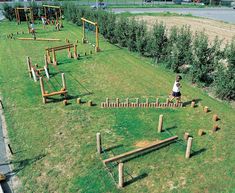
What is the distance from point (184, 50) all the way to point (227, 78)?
3.99 metres

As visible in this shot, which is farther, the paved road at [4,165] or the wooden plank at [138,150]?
the wooden plank at [138,150]

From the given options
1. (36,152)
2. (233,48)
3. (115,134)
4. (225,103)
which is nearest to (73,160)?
(36,152)

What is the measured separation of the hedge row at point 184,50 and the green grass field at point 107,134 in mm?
988

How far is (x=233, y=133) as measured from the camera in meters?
10.5

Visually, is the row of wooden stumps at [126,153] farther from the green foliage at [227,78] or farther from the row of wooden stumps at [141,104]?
the green foliage at [227,78]

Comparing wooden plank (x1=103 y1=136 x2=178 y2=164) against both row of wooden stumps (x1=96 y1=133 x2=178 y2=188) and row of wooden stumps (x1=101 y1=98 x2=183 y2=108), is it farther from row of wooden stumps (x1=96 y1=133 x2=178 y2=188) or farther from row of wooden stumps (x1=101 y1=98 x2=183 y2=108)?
row of wooden stumps (x1=101 y1=98 x2=183 y2=108)

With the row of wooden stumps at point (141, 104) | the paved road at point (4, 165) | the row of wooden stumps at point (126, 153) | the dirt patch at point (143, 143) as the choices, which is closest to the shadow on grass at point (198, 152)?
the row of wooden stumps at point (126, 153)

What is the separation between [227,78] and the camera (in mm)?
12914

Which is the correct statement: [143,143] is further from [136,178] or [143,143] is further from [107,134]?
[136,178]

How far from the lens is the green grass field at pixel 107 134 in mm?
7984

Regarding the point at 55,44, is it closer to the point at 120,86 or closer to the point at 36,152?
the point at 120,86

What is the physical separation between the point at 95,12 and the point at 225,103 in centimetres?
1995

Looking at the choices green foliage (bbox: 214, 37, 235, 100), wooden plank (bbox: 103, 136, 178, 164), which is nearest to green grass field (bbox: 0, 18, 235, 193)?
wooden plank (bbox: 103, 136, 178, 164)

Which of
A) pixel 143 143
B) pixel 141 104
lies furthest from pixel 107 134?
pixel 141 104
